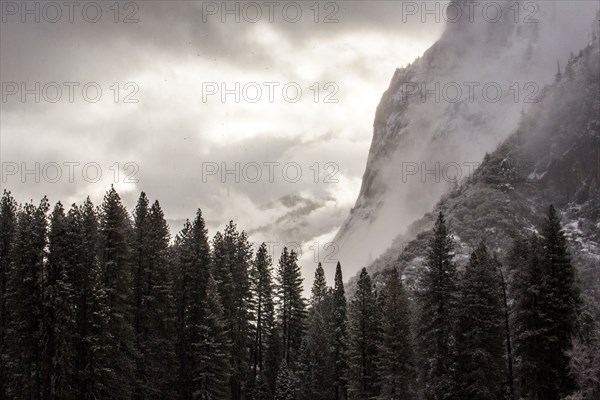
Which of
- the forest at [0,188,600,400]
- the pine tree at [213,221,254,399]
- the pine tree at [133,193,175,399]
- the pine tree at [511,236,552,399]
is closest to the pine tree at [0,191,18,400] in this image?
the forest at [0,188,600,400]

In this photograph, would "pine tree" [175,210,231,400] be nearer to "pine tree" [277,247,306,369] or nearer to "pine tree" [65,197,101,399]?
"pine tree" [65,197,101,399]

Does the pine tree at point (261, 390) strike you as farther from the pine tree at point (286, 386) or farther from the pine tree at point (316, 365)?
the pine tree at point (316, 365)

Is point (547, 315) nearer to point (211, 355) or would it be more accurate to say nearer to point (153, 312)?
point (211, 355)

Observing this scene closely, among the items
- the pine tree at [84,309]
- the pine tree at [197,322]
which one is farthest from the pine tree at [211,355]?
the pine tree at [84,309]

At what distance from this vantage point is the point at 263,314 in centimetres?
7231

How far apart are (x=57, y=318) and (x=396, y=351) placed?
25.5 m

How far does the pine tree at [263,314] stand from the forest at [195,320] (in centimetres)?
1327

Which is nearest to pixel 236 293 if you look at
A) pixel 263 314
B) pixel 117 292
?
pixel 263 314

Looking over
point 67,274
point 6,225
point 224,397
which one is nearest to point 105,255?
point 67,274

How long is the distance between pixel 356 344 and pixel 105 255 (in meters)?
24.0

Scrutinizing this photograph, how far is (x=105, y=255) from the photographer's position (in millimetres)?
47406

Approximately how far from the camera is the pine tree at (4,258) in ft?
161

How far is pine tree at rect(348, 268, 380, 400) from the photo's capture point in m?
56.9

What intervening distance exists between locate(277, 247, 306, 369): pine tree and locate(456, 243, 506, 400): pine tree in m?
31.1
